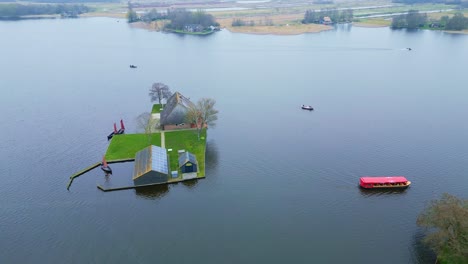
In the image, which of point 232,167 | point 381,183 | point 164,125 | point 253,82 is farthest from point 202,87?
point 381,183

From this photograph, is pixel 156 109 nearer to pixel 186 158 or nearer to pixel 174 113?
pixel 174 113

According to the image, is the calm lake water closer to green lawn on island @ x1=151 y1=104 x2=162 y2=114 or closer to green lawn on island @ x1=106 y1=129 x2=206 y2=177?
green lawn on island @ x1=106 y1=129 x2=206 y2=177

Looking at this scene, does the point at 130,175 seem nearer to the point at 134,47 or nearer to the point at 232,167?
the point at 232,167

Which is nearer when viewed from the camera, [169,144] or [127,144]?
Answer: [169,144]

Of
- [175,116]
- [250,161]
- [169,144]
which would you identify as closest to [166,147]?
[169,144]

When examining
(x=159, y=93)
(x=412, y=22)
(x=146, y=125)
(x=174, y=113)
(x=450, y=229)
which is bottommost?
(x=450, y=229)

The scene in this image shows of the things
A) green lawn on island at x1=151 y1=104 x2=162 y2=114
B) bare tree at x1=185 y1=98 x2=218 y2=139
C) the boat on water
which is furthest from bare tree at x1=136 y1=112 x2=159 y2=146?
the boat on water
